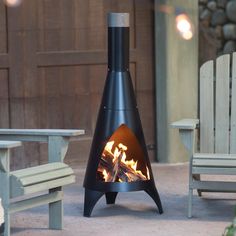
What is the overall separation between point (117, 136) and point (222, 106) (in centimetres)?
94

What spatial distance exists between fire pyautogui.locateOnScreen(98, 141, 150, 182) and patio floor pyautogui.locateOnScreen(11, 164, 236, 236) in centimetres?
30

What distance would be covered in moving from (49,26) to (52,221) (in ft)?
7.92

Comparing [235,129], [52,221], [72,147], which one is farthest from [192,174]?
[72,147]

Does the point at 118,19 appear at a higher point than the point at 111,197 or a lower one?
higher

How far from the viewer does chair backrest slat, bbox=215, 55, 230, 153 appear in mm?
6145

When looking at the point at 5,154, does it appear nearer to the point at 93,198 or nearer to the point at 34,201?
the point at 34,201

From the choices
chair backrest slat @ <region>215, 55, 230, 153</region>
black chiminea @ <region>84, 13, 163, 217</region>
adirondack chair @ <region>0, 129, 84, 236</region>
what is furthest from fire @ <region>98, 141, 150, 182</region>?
chair backrest slat @ <region>215, 55, 230, 153</region>

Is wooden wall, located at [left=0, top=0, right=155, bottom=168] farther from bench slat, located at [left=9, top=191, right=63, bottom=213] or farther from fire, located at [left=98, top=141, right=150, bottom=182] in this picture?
bench slat, located at [left=9, top=191, right=63, bottom=213]

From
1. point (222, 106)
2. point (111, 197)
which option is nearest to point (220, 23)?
point (222, 106)

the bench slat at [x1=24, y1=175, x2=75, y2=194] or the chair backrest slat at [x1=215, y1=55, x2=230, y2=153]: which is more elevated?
the chair backrest slat at [x1=215, y1=55, x2=230, y2=153]

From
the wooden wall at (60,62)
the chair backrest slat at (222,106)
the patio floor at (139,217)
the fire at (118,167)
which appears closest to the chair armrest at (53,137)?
the fire at (118,167)

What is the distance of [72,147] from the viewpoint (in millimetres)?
7570

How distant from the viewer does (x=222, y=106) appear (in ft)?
20.2

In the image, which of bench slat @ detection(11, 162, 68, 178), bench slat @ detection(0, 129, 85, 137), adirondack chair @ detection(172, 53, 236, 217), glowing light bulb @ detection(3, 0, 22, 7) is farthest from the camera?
glowing light bulb @ detection(3, 0, 22, 7)
